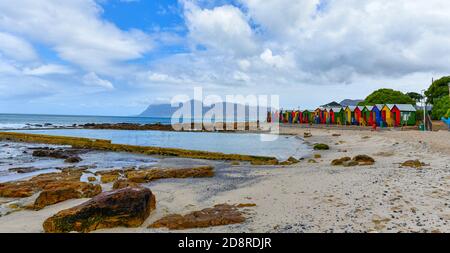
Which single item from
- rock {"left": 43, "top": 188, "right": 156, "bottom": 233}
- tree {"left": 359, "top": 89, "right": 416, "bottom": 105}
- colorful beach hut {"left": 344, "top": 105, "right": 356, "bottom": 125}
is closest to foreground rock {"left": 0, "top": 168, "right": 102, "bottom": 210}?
rock {"left": 43, "top": 188, "right": 156, "bottom": 233}

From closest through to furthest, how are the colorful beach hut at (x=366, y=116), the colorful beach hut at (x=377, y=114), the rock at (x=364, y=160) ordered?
the rock at (x=364, y=160) → the colorful beach hut at (x=377, y=114) → the colorful beach hut at (x=366, y=116)

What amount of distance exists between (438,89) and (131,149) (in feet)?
185

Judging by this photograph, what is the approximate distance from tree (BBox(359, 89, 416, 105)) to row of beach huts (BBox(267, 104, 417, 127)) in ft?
38.9

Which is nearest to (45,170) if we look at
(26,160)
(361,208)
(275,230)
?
(26,160)

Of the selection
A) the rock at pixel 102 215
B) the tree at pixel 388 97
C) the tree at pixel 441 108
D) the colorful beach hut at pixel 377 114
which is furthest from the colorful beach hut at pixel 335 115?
the rock at pixel 102 215

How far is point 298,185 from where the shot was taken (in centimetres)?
979

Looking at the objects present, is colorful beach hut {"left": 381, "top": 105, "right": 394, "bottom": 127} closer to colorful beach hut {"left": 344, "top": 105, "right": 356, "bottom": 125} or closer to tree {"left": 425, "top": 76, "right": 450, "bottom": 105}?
colorful beach hut {"left": 344, "top": 105, "right": 356, "bottom": 125}

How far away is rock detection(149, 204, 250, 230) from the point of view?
246 inches

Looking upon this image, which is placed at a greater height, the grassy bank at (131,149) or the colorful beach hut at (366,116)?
the colorful beach hut at (366,116)

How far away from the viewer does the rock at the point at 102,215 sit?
20.5 feet

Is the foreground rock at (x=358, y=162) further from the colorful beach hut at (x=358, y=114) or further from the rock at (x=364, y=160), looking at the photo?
the colorful beach hut at (x=358, y=114)

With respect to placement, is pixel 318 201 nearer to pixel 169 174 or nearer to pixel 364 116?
pixel 169 174

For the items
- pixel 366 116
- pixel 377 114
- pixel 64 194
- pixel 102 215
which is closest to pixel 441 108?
pixel 377 114

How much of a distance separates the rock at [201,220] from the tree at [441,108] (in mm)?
44415
